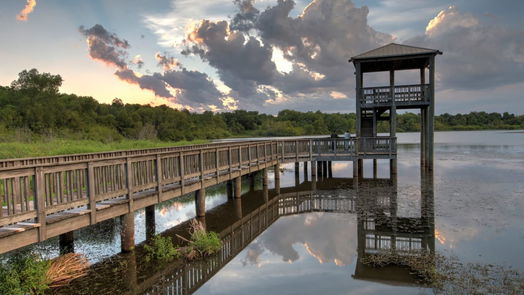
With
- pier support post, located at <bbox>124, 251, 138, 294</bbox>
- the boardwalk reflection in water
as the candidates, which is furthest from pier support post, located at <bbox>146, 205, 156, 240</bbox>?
pier support post, located at <bbox>124, 251, 138, 294</bbox>

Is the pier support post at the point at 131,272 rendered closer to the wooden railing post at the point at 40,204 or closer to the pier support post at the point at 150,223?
the wooden railing post at the point at 40,204

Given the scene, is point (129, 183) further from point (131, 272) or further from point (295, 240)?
point (295, 240)

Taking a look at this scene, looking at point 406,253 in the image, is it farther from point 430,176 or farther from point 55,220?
point 430,176

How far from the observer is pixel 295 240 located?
10992 mm

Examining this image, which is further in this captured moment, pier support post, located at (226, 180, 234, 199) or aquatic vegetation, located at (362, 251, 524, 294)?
pier support post, located at (226, 180, 234, 199)

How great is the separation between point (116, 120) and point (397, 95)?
50441 mm

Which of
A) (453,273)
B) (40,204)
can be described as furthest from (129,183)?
(453,273)

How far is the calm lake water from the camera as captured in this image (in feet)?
25.2

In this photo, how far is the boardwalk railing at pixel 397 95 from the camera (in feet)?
74.7

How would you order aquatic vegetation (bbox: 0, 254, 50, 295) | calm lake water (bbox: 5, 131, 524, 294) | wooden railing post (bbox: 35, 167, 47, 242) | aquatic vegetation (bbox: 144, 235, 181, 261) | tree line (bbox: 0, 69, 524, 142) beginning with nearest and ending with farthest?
aquatic vegetation (bbox: 0, 254, 50, 295) < wooden railing post (bbox: 35, 167, 47, 242) < calm lake water (bbox: 5, 131, 524, 294) < aquatic vegetation (bbox: 144, 235, 181, 261) < tree line (bbox: 0, 69, 524, 142)

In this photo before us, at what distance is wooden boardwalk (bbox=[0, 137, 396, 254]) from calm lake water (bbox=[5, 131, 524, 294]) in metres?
1.29

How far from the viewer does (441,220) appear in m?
12.3

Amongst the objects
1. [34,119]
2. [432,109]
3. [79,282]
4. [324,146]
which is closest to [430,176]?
[432,109]

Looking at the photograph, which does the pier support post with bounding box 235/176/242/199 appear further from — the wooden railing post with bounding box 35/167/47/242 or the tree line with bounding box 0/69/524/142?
the tree line with bounding box 0/69/524/142
